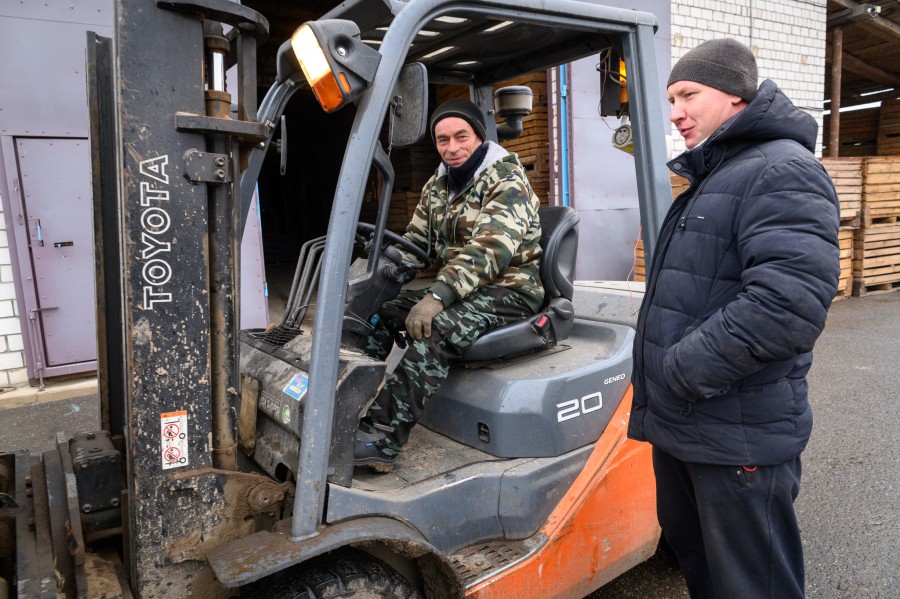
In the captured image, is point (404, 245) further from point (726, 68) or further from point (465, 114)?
point (726, 68)

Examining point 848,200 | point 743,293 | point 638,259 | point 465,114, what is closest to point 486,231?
point 465,114

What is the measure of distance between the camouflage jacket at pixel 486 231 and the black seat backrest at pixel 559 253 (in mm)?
51

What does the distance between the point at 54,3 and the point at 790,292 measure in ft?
21.2

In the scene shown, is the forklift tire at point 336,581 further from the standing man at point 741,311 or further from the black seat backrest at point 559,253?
the black seat backrest at point 559,253

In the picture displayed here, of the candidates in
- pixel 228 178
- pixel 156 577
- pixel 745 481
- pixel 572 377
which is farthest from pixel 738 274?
pixel 156 577

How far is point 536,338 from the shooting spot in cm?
284

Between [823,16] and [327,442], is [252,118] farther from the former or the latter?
[823,16]

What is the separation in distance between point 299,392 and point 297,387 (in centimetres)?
3

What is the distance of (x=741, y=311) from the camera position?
1703 mm

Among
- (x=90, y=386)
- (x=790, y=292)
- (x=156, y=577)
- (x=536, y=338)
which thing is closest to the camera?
(x=790, y=292)

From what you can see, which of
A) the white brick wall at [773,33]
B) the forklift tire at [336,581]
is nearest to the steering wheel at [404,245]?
the forklift tire at [336,581]

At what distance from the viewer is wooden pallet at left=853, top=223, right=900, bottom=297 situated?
10.6m

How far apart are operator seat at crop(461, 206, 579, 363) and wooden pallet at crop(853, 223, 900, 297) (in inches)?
387

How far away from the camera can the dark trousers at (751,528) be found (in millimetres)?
1871
